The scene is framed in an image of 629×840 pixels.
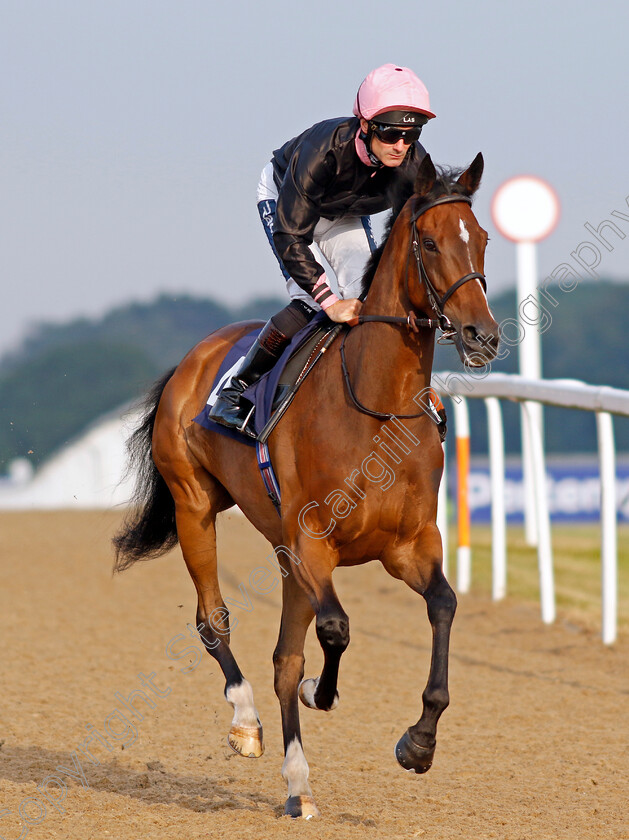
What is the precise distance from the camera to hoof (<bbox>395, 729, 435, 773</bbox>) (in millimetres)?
3586

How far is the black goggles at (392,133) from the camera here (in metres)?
3.88

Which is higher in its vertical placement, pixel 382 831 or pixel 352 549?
pixel 352 549

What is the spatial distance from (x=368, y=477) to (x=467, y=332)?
65 centimetres

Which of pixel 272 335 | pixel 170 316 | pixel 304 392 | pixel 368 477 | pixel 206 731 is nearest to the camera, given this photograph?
pixel 368 477

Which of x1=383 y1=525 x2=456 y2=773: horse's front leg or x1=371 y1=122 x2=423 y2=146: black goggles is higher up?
x1=371 y1=122 x2=423 y2=146: black goggles

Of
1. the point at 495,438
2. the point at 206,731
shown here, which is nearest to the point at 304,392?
the point at 206,731

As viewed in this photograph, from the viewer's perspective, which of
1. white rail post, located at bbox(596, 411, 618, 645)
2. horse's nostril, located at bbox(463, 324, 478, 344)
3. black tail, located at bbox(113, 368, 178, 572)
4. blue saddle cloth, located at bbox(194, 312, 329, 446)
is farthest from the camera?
white rail post, located at bbox(596, 411, 618, 645)

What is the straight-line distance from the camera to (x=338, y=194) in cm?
421

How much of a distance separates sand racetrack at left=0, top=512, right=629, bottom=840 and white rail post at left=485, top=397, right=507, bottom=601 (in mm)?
217

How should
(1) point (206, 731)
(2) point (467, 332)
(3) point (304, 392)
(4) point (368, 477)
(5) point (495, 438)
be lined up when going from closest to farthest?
(2) point (467, 332) → (4) point (368, 477) → (3) point (304, 392) → (1) point (206, 731) → (5) point (495, 438)

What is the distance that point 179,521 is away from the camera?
5.23 m

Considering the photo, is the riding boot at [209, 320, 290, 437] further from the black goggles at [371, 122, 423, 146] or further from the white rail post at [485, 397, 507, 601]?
the white rail post at [485, 397, 507, 601]

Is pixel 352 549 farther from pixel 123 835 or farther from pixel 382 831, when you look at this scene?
pixel 123 835

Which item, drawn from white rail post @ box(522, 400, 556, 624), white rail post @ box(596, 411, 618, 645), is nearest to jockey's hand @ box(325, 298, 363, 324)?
white rail post @ box(596, 411, 618, 645)
